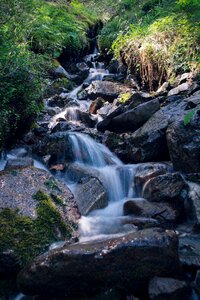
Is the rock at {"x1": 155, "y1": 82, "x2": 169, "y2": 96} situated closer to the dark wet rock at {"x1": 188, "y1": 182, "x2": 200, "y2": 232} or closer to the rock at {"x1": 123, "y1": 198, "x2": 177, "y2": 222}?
the dark wet rock at {"x1": 188, "y1": 182, "x2": 200, "y2": 232}

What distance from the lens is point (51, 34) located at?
12.4 m

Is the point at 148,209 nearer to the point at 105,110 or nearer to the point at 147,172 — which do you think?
the point at 147,172

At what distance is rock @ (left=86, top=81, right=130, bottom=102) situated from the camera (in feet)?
33.8

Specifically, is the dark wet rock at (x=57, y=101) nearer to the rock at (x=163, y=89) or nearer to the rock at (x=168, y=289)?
the rock at (x=163, y=89)

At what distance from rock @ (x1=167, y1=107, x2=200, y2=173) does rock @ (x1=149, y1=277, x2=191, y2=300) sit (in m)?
2.84

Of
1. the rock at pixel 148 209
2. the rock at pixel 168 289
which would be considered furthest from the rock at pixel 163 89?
the rock at pixel 168 289

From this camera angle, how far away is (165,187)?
577cm

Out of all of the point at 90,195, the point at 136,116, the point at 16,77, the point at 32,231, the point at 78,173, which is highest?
the point at 16,77

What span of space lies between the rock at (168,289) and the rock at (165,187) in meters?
2.03

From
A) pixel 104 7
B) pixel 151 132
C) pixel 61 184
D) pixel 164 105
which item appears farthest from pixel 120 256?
pixel 104 7

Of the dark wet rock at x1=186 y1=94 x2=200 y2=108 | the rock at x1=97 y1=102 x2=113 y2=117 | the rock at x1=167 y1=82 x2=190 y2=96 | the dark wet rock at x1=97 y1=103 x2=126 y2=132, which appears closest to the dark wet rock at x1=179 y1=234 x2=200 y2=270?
the dark wet rock at x1=186 y1=94 x2=200 y2=108

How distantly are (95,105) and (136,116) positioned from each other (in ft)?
7.44

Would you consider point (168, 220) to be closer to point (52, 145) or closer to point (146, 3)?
point (52, 145)

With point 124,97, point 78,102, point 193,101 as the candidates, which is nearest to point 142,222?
point 193,101
